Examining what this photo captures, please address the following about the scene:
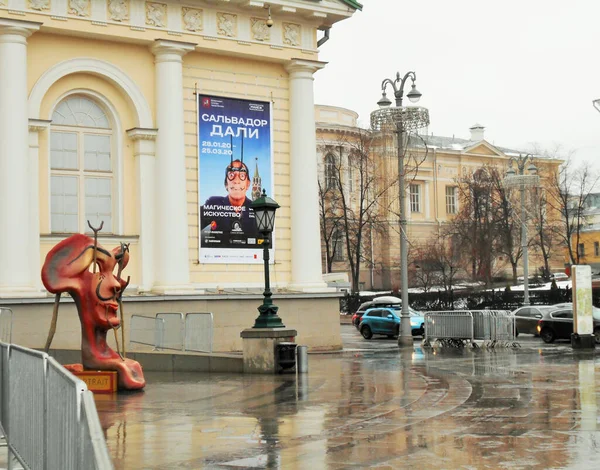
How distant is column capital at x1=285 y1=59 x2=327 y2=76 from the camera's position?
101 feet

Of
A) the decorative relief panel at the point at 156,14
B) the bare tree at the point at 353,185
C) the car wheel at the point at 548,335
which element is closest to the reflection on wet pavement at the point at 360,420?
the decorative relief panel at the point at 156,14

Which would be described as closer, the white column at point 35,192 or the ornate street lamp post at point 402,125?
the white column at point 35,192

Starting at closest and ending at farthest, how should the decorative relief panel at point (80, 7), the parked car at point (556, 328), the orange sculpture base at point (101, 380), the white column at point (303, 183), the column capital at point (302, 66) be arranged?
1. the orange sculpture base at point (101, 380)
2. the decorative relief panel at point (80, 7)
3. the white column at point (303, 183)
4. the column capital at point (302, 66)
5. the parked car at point (556, 328)

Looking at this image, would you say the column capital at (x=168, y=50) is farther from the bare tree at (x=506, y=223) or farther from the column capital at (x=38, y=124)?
the bare tree at (x=506, y=223)

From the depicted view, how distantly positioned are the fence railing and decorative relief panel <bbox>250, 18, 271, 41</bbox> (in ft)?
29.3

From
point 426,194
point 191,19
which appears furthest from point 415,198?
point 191,19

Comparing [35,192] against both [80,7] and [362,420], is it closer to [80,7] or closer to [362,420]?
[80,7]

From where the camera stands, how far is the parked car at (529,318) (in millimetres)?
43875

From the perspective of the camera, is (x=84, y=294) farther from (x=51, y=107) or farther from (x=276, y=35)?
(x=276, y=35)

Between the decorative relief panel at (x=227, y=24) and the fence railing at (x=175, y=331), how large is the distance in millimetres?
8519

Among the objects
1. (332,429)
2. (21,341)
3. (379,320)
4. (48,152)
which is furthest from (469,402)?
(379,320)

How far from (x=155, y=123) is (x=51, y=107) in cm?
295

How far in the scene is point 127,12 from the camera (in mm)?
27750

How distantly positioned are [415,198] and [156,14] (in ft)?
231
